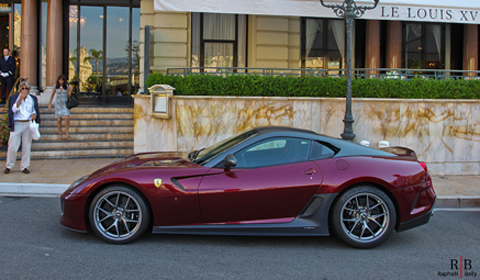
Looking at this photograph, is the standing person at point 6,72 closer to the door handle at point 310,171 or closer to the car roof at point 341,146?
the car roof at point 341,146

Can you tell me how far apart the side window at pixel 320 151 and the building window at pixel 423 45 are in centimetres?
1205

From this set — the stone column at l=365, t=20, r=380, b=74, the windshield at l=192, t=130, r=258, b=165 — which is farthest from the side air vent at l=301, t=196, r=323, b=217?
the stone column at l=365, t=20, r=380, b=74

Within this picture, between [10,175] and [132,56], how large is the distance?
25.7 feet

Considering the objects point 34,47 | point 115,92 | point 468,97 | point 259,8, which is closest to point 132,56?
point 115,92

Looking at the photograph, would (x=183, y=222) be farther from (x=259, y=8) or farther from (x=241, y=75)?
(x=259, y=8)

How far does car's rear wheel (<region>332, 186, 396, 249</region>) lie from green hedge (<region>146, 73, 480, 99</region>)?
5397mm

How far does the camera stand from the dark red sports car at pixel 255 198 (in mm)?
4215

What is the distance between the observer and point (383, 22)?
14711 mm

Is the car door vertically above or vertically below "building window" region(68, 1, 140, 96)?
below

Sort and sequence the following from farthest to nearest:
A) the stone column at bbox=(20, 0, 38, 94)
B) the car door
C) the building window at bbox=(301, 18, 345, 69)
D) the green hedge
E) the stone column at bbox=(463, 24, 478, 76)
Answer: the stone column at bbox=(463, 24, 478, 76) < the building window at bbox=(301, 18, 345, 69) < the stone column at bbox=(20, 0, 38, 94) < the green hedge < the car door

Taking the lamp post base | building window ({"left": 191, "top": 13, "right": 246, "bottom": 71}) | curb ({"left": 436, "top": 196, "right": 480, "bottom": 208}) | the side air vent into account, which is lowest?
curb ({"left": 436, "top": 196, "right": 480, "bottom": 208})

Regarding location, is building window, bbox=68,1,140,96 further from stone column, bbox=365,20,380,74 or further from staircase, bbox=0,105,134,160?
stone column, bbox=365,20,380,74

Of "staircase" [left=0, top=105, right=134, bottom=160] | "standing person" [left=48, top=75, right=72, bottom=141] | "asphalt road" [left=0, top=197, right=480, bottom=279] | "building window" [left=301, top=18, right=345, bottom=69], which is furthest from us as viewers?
"building window" [left=301, top=18, right=345, bottom=69]

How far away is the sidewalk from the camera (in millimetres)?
6766
